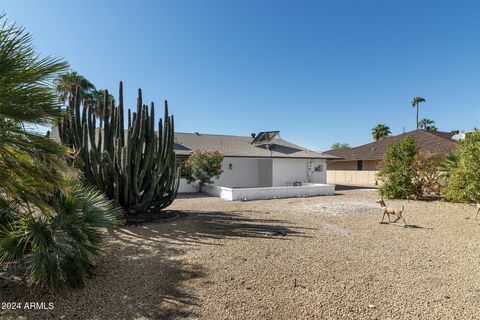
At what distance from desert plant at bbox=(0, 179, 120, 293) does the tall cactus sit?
13.0 ft

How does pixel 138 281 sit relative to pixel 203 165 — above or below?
below

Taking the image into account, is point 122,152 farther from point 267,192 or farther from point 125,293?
point 267,192

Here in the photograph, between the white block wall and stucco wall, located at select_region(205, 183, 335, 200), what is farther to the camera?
the white block wall

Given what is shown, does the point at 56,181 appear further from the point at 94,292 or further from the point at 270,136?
the point at 270,136

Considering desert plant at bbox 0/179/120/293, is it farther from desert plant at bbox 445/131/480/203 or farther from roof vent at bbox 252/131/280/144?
roof vent at bbox 252/131/280/144

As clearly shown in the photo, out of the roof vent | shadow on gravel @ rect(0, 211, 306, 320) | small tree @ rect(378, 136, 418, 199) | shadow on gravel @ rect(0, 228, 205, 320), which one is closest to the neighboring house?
the roof vent

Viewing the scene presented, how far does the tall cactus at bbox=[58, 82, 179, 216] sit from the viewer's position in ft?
Result: 26.1

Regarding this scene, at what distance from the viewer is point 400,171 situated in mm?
15117

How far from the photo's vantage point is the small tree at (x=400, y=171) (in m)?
15.0

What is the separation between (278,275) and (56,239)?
11.8 feet

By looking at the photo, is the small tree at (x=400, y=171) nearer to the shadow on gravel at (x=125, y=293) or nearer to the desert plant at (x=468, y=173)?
the desert plant at (x=468, y=173)

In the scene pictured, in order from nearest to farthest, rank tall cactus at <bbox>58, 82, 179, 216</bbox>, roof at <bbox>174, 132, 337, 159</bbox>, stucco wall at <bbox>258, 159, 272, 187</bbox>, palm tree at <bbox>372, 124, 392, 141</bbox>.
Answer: tall cactus at <bbox>58, 82, 179, 216</bbox>
roof at <bbox>174, 132, 337, 159</bbox>
stucco wall at <bbox>258, 159, 272, 187</bbox>
palm tree at <bbox>372, 124, 392, 141</bbox>

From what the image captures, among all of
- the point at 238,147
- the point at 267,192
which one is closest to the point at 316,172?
the point at 238,147

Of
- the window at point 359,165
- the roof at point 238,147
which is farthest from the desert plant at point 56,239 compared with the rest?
the window at point 359,165
